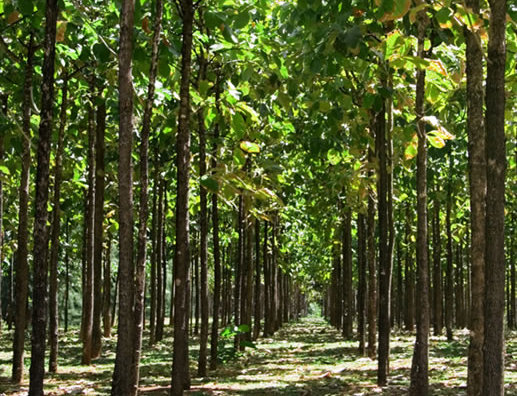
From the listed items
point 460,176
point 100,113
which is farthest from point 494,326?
point 460,176

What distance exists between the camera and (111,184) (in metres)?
17.8

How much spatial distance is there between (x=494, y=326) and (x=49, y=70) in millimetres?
3932

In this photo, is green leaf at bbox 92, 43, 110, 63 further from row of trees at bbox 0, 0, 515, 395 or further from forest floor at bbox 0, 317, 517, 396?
forest floor at bbox 0, 317, 517, 396

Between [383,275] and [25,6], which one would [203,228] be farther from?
[25,6]

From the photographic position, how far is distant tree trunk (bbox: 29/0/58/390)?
535cm

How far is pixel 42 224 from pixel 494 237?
11.4 feet

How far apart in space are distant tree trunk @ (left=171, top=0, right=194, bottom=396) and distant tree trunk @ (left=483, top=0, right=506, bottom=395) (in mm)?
3885

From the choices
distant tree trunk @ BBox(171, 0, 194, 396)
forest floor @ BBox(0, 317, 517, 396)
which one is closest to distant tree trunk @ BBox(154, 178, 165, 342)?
forest floor @ BBox(0, 317, 517, 396)

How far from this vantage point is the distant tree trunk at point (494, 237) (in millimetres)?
4418

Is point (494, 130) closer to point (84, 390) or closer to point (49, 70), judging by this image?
point (49, 70)

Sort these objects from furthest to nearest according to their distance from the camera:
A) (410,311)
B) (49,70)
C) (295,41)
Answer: (410,311)
(295,41)
(49,70)

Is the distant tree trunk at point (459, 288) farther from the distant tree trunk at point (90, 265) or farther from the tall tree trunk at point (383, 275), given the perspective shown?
the distant tree trunk at point (90, 265)

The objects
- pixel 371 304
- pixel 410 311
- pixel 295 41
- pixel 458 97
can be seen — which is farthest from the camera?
pixel 410 311

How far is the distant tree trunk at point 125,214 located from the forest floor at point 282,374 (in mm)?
4486
